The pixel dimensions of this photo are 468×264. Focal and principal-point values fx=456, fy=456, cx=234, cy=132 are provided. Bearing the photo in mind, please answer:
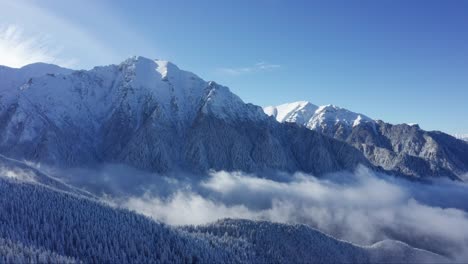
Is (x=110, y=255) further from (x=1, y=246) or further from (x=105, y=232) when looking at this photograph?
(x=1, y=246)

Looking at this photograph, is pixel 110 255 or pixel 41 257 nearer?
pixel 41 257

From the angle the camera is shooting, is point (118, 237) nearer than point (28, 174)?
Yes

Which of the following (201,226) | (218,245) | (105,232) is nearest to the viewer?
(105,232)

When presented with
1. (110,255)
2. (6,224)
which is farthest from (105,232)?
(6,224)

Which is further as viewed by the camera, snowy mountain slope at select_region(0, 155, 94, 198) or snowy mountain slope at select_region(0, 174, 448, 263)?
snowy mountain slope at select_region(0, 155, 94, 198)

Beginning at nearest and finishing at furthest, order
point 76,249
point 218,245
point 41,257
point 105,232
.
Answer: point 41,257, point 76,249, point 105,232, point 218,245

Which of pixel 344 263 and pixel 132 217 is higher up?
pixel 132 217

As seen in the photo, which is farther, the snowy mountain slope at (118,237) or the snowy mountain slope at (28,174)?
the snowy mountain slope at (28,174)

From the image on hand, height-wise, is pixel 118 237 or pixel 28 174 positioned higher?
pixel 28 174
